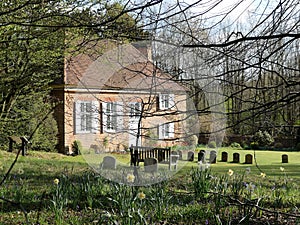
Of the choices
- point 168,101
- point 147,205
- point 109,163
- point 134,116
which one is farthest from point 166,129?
point 109,163

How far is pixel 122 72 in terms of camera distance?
679cm

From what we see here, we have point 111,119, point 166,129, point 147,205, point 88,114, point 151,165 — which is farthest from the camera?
point 151,165

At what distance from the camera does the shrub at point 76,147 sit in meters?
17.2

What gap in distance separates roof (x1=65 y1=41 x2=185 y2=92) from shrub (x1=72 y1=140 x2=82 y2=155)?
4.44 metres

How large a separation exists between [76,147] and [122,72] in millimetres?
11089

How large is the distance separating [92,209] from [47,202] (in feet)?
2.16

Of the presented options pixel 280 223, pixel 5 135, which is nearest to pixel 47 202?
pixel 280 223

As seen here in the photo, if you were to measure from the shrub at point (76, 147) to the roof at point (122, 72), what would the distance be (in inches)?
175

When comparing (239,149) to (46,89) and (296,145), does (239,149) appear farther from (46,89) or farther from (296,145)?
(46,89)

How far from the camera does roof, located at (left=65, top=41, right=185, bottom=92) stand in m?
4.32

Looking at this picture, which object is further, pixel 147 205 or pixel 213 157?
pixel 213 157

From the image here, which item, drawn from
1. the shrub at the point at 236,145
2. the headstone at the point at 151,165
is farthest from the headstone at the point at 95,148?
the shrub at the point at 236,145

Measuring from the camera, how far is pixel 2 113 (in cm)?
1293

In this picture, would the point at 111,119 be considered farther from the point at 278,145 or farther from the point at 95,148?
the point at 278,145
